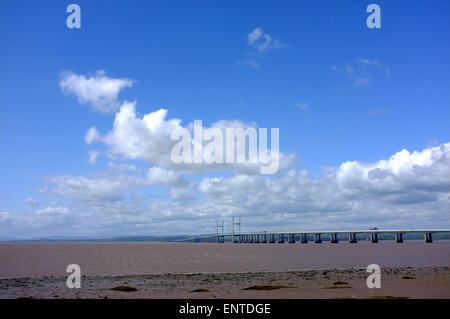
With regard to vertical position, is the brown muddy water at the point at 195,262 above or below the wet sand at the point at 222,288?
below

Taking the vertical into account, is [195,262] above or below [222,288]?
below

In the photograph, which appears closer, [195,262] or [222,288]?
A: [222,288]

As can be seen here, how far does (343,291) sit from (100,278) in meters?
21.1

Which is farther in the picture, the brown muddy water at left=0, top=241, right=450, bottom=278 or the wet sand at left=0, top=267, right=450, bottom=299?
the brown muddy water at left=0, top=241, right=450, bottom=278

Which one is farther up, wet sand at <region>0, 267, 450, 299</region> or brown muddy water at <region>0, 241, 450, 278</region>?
wet sand at <region>0, 267, 450, 299</region>

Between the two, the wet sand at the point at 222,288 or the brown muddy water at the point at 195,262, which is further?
the brown muddy water at the point at 195,262
